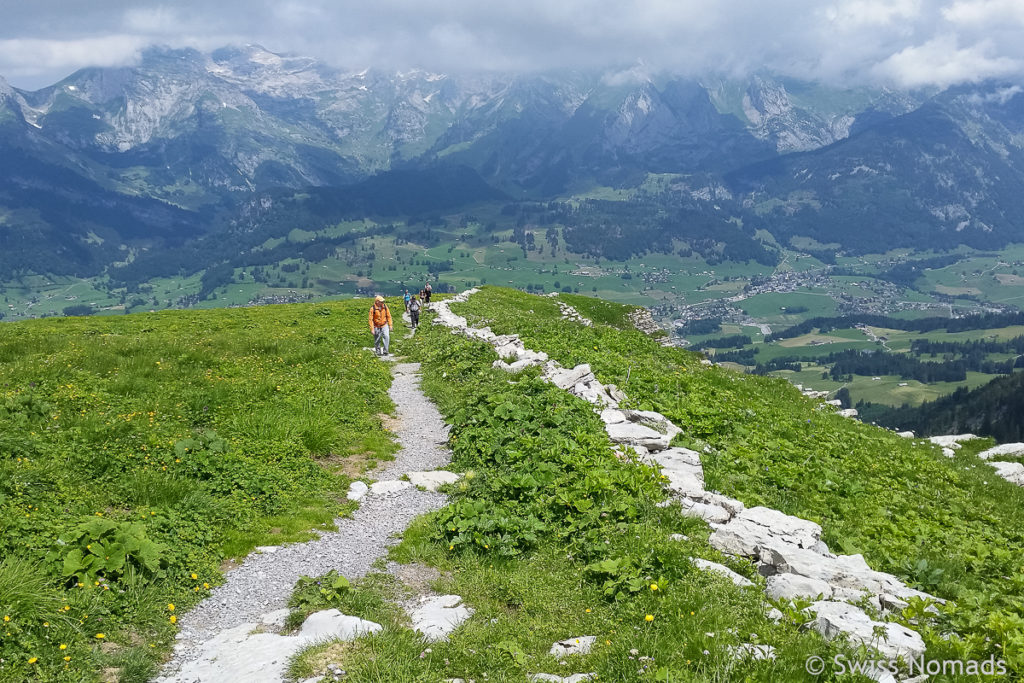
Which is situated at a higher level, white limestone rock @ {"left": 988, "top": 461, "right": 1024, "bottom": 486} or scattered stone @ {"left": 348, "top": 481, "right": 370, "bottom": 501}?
scattered stone @ {"left": 348, "top": 481, "right": 370, "bottom": 501}

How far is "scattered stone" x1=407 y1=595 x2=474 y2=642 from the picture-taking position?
9.41 meters

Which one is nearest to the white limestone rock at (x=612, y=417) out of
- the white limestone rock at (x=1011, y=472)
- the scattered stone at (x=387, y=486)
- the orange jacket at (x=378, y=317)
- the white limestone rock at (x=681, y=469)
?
the white limestone rock at (x=681, y=469)

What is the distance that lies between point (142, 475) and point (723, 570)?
41.4 ft

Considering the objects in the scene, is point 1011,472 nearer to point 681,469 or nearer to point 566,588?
point 681,469

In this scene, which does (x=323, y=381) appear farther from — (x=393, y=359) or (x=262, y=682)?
(x=262, y=682)

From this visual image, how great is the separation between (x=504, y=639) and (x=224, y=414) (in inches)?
534

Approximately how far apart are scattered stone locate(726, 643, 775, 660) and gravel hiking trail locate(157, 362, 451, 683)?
277 inches

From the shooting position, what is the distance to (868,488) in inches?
680

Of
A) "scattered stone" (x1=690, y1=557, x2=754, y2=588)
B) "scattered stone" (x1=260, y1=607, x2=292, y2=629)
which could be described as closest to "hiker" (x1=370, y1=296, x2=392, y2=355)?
"scattered stone" (x1=260, y1=607, x2=292, y2=629)

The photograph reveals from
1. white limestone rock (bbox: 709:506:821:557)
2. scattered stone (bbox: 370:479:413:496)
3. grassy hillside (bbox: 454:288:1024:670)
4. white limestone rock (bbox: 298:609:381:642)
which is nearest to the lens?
white limestone rock (bbox: 298:609:381:642)

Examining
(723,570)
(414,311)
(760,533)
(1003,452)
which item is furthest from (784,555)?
(414,311)

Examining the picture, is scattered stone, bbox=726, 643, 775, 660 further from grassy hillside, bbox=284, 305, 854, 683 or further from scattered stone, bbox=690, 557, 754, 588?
scattered stone, bbox=690, 557, 754, 588

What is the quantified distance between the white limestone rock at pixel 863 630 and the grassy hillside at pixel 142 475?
992 centimetres

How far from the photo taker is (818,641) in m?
8.22
